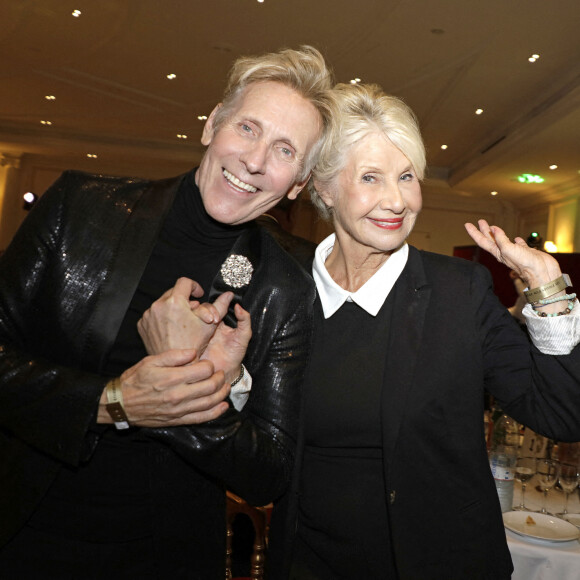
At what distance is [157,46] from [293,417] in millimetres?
7982

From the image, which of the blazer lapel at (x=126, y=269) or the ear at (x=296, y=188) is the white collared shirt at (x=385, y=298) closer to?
the ear at (x=296, y=188)

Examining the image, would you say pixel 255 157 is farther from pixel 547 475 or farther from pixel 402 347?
pixel 547 475

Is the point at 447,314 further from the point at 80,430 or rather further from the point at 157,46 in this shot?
the point at 157,46

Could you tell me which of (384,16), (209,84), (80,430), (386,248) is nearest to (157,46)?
(209,84)

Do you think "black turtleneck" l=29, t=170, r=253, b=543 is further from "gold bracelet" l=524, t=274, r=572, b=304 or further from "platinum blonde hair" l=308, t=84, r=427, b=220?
"gold bracelet" l=524, t=274, r=572, b=304

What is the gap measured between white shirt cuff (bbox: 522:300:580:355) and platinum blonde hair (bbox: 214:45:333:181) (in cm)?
70

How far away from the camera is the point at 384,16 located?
6836 mm

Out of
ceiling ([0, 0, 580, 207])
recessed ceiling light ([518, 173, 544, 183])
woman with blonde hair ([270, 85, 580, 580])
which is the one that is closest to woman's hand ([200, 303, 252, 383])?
woman with blonde hair ([270, 85, 580, 580])

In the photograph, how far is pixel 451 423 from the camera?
161cm

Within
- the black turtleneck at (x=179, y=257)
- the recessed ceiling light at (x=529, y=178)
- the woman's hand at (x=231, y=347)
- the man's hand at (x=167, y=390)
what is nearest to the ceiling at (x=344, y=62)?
the recessed ceiling light at (x=529, y=178)

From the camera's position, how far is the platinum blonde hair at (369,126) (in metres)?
1.81

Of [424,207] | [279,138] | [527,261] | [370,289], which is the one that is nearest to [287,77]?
[279,138]

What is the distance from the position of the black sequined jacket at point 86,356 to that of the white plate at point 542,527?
3.53 feet

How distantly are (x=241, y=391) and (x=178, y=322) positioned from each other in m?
0.26
